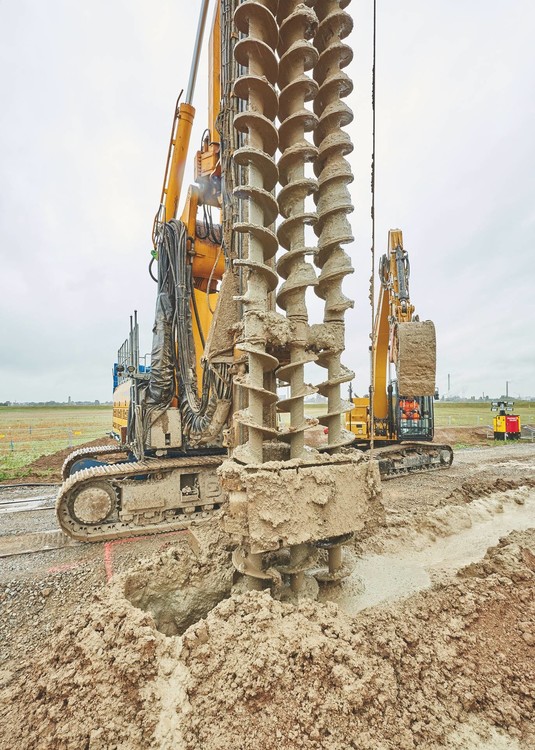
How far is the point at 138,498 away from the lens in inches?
235

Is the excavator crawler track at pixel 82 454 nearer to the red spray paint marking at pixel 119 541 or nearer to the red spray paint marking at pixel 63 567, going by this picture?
the red spray paint marking at pixel 119 541

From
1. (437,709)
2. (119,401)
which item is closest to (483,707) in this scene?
(437,709)

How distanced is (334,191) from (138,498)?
538 centimetres

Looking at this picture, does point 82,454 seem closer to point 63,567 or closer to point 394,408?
point 63,567

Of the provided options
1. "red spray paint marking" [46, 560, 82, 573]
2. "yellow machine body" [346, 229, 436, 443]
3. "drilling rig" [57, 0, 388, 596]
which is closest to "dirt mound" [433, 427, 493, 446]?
"yellow machine body" [346, 229, 436, 443]

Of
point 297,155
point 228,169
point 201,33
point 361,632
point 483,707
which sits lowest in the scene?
point 483,707

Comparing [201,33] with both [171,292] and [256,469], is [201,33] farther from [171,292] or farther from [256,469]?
[256,469]

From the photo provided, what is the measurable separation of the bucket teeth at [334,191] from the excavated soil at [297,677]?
1120mm

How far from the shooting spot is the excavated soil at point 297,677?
1.42 m

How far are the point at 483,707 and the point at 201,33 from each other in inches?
398

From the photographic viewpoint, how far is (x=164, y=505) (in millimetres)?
6062

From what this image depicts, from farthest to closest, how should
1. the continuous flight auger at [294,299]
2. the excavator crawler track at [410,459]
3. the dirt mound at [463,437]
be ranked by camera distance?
the dirt mound at [463,437] < the excavator crawler track at [410,459] < the continuous flight auger at [294,299]

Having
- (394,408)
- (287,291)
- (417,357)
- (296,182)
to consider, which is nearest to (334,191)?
(296,182)

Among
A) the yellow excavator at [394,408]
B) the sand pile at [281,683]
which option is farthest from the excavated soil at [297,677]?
the yellow excavator at [394,408]
